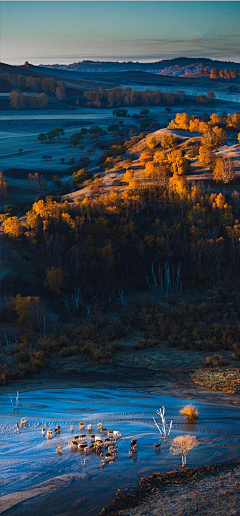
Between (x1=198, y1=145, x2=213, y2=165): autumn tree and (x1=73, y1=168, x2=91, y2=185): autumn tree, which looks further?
(x1=73, y1=168, x2=91, y2=185): autumn tree

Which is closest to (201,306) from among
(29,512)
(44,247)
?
(44,247)

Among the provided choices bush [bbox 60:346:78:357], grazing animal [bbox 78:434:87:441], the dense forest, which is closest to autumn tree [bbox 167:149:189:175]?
the dense forest

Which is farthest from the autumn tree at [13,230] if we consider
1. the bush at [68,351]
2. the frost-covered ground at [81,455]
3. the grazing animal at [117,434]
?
the grazing animal at [117,434]

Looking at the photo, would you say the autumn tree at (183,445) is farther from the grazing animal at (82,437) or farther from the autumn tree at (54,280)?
the autumn tree at (54,280)

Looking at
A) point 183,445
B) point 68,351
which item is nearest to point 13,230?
point 68,351

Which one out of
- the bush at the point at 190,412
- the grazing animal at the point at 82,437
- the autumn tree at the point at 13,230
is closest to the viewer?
the grazing animal at the point at 82,437

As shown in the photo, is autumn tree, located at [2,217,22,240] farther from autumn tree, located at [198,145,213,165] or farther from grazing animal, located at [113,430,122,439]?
autumn tree, located at [198,145,213,165]
